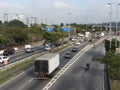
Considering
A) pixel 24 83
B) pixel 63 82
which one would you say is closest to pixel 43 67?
pixel 63 82

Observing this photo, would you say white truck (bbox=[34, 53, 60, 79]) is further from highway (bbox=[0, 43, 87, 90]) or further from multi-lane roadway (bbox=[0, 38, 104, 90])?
highway (bbox=[0, 43, 87, 90])

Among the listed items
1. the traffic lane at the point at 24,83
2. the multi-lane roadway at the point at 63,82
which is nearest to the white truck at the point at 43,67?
the multi-lane roadway at the point at 63,82

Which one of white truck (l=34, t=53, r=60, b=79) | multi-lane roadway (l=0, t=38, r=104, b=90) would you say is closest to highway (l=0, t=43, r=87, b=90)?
multi-lane roadway (l=0, t=38, r=104, b=90)

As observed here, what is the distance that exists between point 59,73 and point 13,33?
60923 millimetres

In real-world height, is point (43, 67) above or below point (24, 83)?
above

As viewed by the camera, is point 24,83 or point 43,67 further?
point 43,67

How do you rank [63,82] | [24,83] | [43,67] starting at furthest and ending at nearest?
[43,67], [63,82], [24,83]

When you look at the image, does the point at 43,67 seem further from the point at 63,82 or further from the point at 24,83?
the point at 24,83

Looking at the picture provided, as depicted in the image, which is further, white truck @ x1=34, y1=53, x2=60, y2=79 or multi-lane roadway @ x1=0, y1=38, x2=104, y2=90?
white truck @ x1=34, y1=53, x2=60, y2=79

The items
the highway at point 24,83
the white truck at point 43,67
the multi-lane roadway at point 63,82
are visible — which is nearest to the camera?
the highway at point 24,83

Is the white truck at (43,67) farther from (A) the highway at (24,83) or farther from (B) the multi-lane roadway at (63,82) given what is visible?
(A) the highway at (24,83)

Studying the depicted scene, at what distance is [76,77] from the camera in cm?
4153

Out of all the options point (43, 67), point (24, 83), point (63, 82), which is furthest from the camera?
point (43, 67)

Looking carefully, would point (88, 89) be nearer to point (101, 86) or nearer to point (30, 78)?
point (101, 86)
